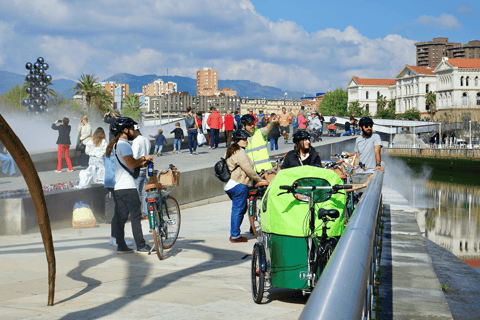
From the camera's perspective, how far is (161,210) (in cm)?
805

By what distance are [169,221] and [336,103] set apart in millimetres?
191210

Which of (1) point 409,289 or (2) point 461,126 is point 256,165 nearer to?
(1) point 409,289

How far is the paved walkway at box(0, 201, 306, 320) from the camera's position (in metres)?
5.03

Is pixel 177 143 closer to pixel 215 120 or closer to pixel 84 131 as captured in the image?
pixel 215 120

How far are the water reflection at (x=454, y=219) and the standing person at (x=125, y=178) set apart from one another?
21.8 feet

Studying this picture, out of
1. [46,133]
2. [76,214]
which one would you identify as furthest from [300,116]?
[46,133]

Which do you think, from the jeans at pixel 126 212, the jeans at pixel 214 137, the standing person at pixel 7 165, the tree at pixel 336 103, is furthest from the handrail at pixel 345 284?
the tree at pixel 336 103

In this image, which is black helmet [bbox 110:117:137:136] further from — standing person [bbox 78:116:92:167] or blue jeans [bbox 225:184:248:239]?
standing person [bbox 78:116:92:167]

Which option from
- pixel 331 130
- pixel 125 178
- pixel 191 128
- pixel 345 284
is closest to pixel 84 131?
pixel 191 128

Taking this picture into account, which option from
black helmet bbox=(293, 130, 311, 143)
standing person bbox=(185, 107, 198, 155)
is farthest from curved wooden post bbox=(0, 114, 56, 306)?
standing person bbox=(185, 107, 198, 155)

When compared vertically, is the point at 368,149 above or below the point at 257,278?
above

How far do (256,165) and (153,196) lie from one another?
2.25 meters

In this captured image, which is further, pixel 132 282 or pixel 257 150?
pixel 257 150

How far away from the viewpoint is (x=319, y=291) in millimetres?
1695
